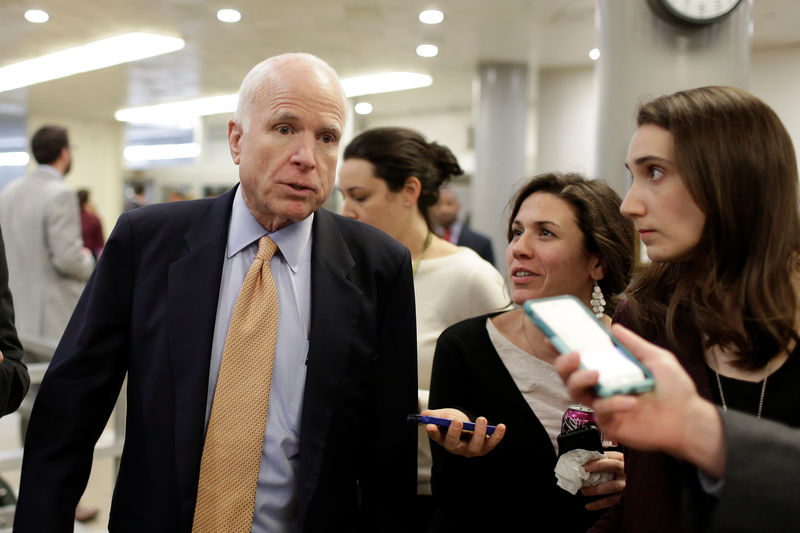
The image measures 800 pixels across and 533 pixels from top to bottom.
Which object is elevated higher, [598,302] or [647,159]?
[647,159]

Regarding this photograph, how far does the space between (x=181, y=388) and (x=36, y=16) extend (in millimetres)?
8938

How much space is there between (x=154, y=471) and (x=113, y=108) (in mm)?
15967

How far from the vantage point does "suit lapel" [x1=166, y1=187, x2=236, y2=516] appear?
4.93 feet

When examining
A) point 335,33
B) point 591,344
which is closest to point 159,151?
point 335,33

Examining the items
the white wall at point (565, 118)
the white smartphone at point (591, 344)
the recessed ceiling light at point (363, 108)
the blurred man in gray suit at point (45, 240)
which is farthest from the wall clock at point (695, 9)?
the recessed ceiling light at point (363, 108)

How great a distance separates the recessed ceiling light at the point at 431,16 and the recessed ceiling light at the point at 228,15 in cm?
213

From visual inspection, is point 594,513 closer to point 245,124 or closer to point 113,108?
point 245,124

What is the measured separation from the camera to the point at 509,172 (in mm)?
10828

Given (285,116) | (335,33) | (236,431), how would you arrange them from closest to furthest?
(236,431) < (285,116) < (335,33)

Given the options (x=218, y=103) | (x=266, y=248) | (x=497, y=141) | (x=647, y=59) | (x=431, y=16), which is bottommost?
(x=266, y=248)

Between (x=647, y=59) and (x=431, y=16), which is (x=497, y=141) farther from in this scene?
(x=647, y=59)

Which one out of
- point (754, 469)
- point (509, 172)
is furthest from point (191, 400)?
point (509, 172)

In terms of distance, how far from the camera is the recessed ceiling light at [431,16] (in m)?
8.37

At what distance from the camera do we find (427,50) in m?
10.3
